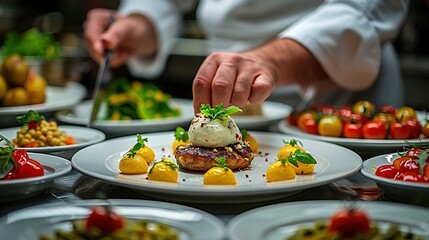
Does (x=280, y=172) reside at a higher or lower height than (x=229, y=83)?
lower

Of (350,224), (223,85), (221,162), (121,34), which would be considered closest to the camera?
(350,224)

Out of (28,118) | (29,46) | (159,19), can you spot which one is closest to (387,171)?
(28,118)

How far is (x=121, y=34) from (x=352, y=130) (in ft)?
4.00

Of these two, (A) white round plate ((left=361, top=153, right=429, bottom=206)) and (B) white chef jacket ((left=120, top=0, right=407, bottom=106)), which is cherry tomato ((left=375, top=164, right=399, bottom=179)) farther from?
(B) white chef jacket ((left=120, top=0, right=407, bottom=106))

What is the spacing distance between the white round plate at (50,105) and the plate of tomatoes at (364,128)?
29.9 inches

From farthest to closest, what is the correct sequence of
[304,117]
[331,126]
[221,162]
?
[304,117]
[331,126]
[221,162]

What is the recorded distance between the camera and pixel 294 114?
6.75ft

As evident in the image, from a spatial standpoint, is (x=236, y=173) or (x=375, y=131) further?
(x=375, y=131)

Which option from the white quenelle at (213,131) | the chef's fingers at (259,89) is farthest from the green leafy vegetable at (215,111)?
the chef's fingers at (259,89)

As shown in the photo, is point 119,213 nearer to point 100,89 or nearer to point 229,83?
point 229,83

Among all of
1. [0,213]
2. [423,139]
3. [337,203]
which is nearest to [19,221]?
[0,213]

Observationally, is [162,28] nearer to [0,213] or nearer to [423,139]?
[423,139]

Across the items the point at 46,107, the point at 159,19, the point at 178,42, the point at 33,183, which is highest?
the point at 159,19

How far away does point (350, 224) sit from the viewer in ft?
3.13
